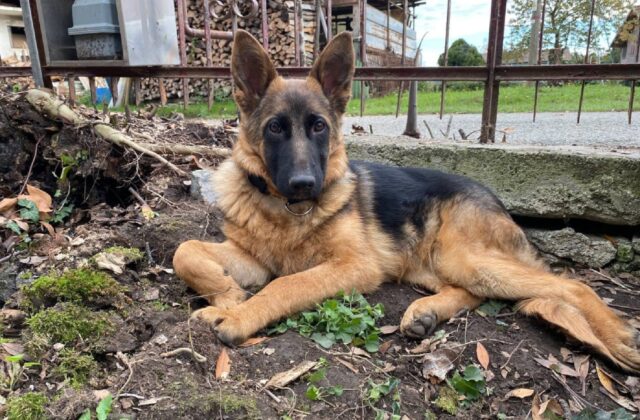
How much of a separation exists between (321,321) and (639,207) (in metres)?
2.69

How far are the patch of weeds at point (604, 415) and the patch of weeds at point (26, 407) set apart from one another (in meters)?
2.33

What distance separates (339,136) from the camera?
3.56 meters

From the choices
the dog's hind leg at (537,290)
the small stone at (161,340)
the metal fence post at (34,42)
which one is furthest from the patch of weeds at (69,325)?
the metal fence post at (34,42)

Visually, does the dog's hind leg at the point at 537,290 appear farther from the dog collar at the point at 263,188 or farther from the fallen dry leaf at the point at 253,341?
the fallen dry leaf at the point at 253,341

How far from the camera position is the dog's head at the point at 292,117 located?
10.2 feet

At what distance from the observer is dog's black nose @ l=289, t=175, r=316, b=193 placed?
9.64 feet

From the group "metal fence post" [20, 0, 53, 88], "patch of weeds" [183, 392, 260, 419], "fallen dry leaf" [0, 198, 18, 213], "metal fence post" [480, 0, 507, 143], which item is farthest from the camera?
"metal fence post" [20, 0, 53, 88]

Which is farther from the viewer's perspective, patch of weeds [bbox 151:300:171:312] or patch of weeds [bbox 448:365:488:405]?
patch of weeds [bbox 151:300:171:312]

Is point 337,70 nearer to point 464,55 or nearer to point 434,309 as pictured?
point 434,309

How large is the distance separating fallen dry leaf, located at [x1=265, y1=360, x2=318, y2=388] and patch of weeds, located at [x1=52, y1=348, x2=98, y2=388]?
0.81 m

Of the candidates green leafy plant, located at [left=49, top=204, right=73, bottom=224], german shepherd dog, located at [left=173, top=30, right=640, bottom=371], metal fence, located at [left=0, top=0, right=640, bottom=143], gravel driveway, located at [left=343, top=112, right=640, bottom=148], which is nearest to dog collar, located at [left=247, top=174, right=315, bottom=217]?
german shepherd dog, located at [left=173, top=30, right=640, bottom=371]

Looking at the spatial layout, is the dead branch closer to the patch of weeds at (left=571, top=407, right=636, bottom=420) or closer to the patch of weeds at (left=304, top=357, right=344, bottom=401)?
the patch of weeds at (left=304, top=357, right=344, bottom=401)

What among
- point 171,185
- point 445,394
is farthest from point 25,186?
point 445,394

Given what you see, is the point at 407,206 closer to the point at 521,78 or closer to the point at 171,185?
the point at 521,78
